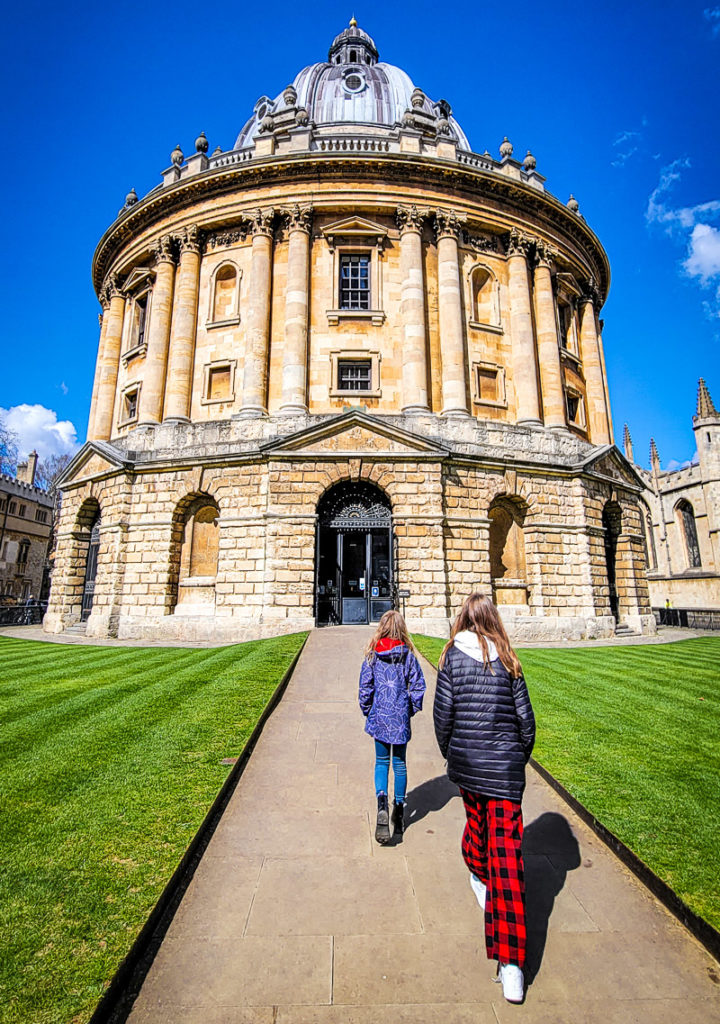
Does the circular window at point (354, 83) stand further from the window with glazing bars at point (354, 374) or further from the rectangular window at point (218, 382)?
the rectangular window at point (218, 382)

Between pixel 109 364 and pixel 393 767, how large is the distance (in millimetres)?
27489

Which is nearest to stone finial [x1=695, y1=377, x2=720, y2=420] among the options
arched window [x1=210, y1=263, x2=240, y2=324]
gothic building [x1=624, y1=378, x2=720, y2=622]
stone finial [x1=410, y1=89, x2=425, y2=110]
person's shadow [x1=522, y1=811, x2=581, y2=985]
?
gothic building [x1=624, y1=378, x2=720, y2=622]

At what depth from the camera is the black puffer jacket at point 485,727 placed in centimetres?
324

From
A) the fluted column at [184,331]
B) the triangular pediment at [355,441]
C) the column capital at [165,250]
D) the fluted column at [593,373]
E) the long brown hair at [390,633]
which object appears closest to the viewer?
the long brown hair at [390,633]

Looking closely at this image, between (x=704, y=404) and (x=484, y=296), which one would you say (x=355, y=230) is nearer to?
(x=484, y=296)

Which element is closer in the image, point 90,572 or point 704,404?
point 90,572

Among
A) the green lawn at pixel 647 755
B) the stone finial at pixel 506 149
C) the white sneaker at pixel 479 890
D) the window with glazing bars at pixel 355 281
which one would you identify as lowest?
the white sneaker at pixel 479 890

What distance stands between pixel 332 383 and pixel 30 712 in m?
16.1

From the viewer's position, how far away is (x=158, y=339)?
23.4 m

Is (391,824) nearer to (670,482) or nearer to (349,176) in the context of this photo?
(349,176)

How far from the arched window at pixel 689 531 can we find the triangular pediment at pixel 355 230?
3629cm

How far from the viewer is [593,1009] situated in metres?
2.82

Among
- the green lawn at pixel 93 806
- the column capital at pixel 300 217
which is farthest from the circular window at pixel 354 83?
the green lawn at pixel 93 806

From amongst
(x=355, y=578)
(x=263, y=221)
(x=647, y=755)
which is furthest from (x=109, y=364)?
(x=647, y=755)
